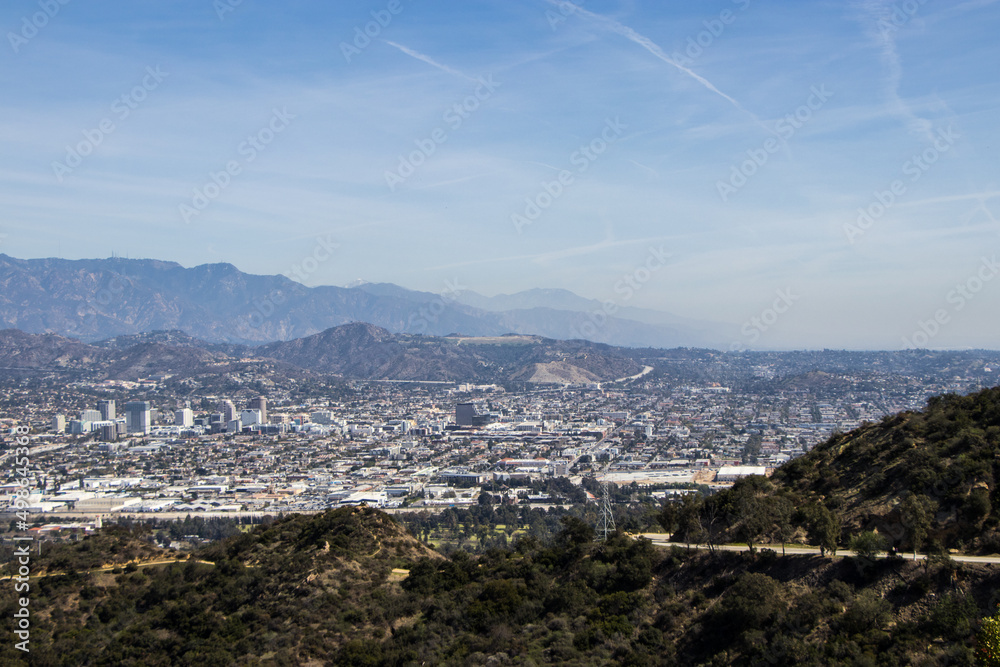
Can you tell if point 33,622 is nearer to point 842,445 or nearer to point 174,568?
point 174,568

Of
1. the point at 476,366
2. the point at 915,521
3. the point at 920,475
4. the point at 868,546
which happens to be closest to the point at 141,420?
the point at 476,366

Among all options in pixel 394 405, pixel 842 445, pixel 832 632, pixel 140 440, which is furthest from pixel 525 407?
pixel 832 632

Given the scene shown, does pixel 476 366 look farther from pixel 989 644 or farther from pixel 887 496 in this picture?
pixel 989 644

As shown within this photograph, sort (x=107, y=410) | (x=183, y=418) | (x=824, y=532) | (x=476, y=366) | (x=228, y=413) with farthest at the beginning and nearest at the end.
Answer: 1. (x=476, y=366)
2. (x=228, y=413)
3. (x=107, y=410)
4. (x=183, y=418)
5. (x=824, y=532)

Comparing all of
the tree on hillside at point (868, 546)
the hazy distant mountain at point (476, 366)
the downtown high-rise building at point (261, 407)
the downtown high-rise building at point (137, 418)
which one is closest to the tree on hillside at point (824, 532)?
the tree on hillside at point (868, 546)

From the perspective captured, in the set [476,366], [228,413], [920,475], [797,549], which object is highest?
[920,475]

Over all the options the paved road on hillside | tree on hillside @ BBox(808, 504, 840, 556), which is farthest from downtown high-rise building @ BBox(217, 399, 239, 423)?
tree on hillside @ BBox(808, 504, 840, 556)

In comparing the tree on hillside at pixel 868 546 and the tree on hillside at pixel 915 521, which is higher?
the tree on hillside at pixel 915 521

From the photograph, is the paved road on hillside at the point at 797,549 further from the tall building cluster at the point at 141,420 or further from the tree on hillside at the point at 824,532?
the tall building cluster at the point at 141,420

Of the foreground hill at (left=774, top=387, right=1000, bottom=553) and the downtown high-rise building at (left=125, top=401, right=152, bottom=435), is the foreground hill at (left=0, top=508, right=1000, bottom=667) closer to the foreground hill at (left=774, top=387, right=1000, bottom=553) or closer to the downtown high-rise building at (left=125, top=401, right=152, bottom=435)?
the foreground hill at (left=774, top=387, right=1000, bottom=553)
